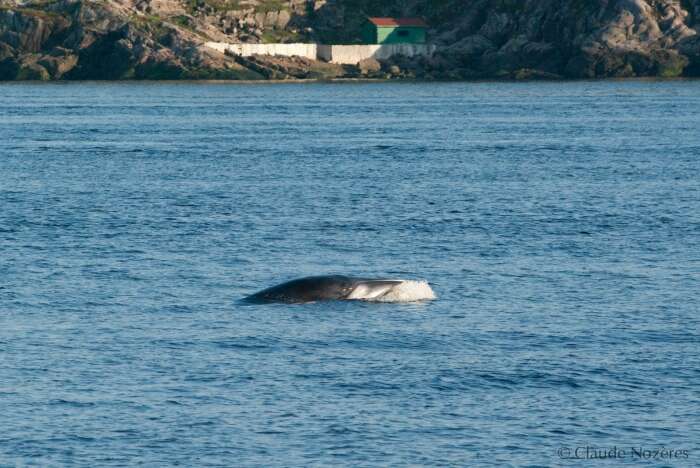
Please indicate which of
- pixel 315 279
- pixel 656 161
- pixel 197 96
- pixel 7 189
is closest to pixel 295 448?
pixel 315 279

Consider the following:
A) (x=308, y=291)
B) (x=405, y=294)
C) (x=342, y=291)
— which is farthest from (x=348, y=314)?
(x=405, y=294)

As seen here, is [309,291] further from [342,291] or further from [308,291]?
[342,291]

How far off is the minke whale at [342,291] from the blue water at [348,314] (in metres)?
0.67

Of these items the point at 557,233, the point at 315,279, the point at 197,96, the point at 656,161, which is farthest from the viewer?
the point at 197,96

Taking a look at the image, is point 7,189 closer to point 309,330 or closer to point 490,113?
point 309,330

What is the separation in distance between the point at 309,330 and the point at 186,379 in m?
5.86

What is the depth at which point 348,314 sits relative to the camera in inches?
1559

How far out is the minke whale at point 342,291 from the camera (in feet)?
135

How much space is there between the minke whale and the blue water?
667 millimetres

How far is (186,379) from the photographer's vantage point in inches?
1273

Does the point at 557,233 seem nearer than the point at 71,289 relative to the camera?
No

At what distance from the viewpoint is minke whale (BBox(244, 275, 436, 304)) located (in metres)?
41.2

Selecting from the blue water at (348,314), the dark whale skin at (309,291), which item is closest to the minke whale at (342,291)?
the dark whale skin at (309,291)

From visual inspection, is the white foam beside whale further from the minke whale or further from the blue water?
the blue water
